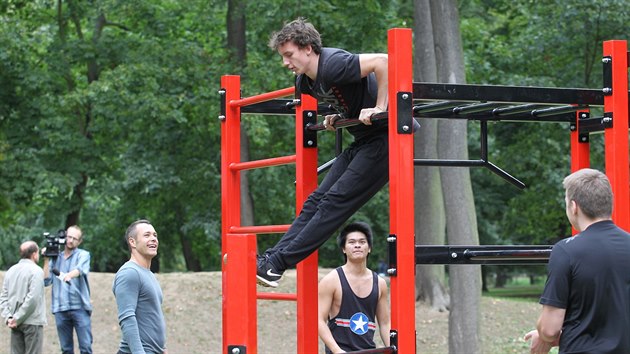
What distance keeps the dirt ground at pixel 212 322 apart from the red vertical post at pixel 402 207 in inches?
437

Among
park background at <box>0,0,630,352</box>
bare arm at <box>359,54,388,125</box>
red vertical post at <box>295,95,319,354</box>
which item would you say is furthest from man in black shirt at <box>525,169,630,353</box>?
park background at <box>0,0,630,352</box>

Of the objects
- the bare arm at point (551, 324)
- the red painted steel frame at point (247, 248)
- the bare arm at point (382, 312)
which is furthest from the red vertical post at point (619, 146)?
the bare arm at point (382, 312)

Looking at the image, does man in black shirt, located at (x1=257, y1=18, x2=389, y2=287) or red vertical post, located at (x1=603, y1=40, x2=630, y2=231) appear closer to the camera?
man in black shirt, located at (x1=257, y1=18, x2=389, y2=287)

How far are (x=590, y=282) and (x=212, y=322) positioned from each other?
13.3 meters

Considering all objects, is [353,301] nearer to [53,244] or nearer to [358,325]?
[358,325]

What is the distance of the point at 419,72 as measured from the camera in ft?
51.6

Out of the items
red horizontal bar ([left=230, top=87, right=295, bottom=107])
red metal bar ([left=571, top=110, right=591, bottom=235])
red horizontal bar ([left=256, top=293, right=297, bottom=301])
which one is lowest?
red horizontal bar ([left=256, top=293, right=297, bottom=301])

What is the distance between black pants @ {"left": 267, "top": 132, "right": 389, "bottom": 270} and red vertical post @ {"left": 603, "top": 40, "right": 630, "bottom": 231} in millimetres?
1160

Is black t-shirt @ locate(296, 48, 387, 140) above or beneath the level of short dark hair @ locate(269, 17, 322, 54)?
beneath

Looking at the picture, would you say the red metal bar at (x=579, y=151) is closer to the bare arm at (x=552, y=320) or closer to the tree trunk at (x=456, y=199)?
the bare arm at (x=552, y=320)

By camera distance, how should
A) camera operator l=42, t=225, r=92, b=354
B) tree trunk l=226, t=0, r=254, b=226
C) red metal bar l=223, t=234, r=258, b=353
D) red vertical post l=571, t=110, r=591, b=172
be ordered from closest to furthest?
red metal bar l=223, t=234, r=258, b=353, red vertical post l=571, t=110, r=591, b=172, camera operator l=42, t=225, r=92, b=354, tree trunk l=226, t=0, r=254, b=226

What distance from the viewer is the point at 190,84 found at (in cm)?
1995

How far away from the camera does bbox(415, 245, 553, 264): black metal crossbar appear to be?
4918mm

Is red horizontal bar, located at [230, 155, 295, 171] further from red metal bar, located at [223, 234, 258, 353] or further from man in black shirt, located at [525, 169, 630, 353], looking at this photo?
man in black shirt, located at [525, 169, 630, 353]
